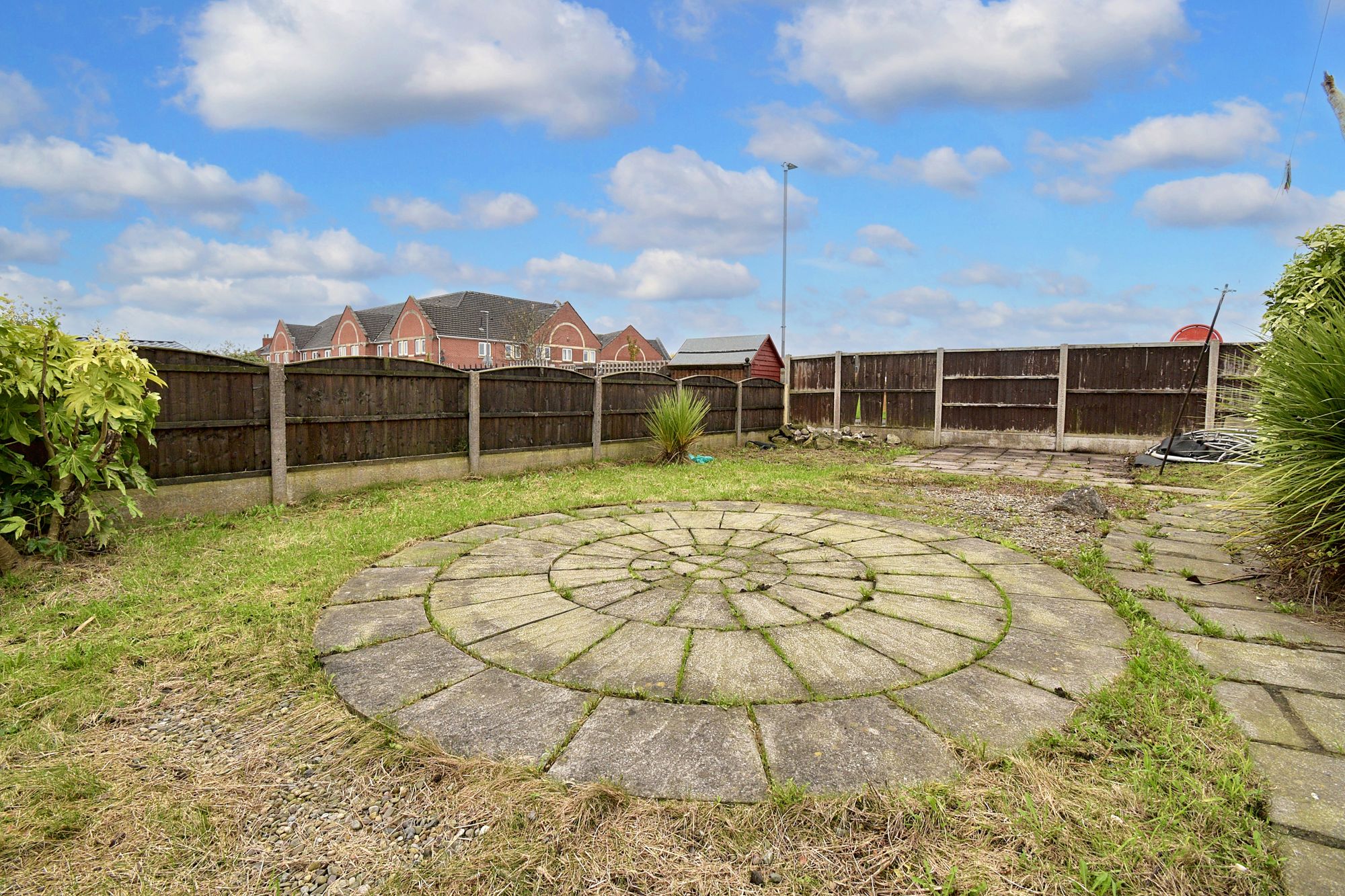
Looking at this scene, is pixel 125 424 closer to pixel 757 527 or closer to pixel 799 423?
pixel 757 527

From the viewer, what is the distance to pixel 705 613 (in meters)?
2.62

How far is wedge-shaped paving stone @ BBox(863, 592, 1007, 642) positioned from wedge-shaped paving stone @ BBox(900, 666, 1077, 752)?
39 cm

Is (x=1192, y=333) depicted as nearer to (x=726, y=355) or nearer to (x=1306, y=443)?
(x=1306, y=443)

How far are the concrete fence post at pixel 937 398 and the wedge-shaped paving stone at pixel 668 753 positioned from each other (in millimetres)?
10596

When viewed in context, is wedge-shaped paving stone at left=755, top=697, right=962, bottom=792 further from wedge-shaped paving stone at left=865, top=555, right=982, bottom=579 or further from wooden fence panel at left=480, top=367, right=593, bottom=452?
wooden fence panel at left=480, top=367, right=593, bottom=452

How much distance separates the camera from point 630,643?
2.32 m

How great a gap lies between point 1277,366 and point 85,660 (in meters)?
5.37

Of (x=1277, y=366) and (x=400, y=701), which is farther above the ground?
(x=1277, y=366)

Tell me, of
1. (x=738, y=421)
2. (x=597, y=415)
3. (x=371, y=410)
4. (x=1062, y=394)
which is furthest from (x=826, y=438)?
(x=371, y=410)

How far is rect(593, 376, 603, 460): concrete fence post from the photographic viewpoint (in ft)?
26.6

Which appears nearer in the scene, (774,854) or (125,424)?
(774,854)

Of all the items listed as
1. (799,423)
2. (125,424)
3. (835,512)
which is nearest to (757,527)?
(835,512)

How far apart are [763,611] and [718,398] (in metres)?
7.85

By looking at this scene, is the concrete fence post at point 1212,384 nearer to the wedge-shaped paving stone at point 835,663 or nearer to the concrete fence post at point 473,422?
the wedge-shaped paving stone at point 835,663
